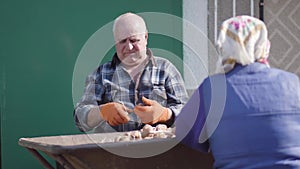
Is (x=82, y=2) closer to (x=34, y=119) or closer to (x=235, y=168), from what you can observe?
(x=34, y=119)

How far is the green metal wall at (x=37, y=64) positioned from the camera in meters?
4.27

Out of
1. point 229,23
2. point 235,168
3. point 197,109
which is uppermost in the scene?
point 229,23

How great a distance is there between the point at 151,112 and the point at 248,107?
34.5 inches

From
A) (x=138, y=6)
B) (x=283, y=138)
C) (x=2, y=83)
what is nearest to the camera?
(x=283, y=138)

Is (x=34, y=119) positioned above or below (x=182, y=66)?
below

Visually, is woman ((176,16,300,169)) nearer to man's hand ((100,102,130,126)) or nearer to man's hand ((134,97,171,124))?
man's hand ((134,97,171,124))

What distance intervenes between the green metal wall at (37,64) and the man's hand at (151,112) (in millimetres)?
1351

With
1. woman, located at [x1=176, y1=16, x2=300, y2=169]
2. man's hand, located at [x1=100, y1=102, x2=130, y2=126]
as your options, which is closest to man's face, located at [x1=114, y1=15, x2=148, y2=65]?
man's hand, located at [x1=100, y1=102, x2=130, y2=126]

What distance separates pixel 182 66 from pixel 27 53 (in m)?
1.24

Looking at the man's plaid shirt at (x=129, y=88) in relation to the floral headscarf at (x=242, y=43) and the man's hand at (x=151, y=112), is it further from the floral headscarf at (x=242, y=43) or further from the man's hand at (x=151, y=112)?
the floral headscarf at (x=242, y=43)

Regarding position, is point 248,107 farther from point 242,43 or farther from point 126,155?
point 126,155

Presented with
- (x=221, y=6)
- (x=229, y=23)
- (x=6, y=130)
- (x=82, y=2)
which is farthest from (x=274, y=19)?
(x=229, y=23)

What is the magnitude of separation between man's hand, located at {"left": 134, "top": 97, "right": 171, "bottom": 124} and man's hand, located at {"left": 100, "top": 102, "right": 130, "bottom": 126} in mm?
86

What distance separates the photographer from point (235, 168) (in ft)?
7.76
